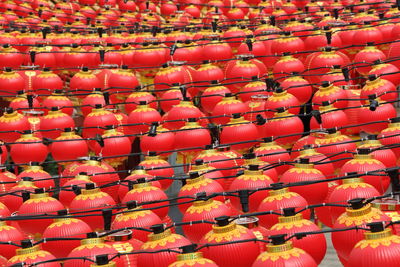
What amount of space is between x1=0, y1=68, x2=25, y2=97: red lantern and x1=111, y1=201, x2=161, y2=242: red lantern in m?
8.59

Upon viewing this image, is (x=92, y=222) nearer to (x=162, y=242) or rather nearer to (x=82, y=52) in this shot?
(x=162, y=242)

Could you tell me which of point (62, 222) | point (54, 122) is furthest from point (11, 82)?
point (62, 222)

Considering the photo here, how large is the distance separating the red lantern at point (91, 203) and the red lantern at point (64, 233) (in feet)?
3.16

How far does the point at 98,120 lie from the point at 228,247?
740 centimetres

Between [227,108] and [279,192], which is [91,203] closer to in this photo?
[279,192]

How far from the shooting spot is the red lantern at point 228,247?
894 centimetres

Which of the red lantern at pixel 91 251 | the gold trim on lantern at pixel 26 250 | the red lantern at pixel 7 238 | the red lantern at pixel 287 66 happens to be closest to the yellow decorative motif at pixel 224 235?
the red lantern at pixel 91 251

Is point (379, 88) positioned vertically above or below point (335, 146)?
above

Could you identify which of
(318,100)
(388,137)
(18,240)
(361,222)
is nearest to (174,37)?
(318,100)

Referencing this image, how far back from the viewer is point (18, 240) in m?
10.6

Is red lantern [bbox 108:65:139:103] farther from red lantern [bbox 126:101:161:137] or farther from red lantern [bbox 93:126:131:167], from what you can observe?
red lantern [bbox 93:126:131:167]

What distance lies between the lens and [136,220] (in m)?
10.4

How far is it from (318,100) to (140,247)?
6602 millimetres

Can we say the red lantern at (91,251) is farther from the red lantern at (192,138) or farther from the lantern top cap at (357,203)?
the red lantern at (192,138)
